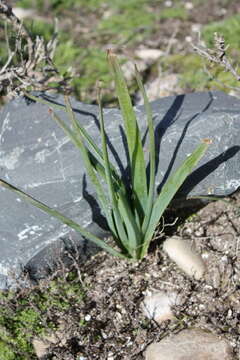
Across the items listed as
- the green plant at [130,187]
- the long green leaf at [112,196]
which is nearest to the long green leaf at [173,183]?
the green plant at [130,187]

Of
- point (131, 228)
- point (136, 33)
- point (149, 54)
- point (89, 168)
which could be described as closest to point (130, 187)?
point (131, 228)

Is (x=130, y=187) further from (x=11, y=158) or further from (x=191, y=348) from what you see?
(x=191, y=348)

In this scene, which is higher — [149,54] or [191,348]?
[149,54]

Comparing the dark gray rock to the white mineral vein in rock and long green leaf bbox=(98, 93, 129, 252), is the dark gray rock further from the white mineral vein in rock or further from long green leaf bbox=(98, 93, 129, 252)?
long green leaf bbox=(98, 93, 129, 252)

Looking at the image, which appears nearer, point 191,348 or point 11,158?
point 191,348

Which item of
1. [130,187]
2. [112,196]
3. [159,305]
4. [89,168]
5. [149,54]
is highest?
[89,168]

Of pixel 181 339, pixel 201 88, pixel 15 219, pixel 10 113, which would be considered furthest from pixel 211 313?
pixel 201 88

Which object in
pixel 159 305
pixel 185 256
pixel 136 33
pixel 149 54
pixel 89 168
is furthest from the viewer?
pixel 136 33
